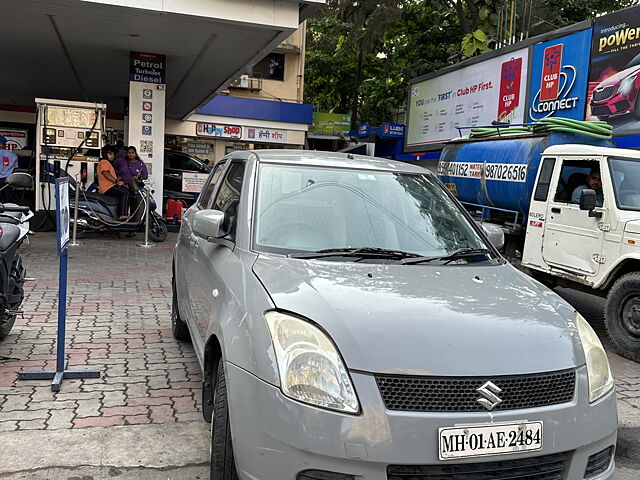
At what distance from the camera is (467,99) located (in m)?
17.3

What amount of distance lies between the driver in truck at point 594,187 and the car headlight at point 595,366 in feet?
14.0

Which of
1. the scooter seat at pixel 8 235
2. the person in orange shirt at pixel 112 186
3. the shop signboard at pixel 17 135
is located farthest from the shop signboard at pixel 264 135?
the scooter seat at pixel 8 235

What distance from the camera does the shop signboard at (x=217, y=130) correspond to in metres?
23.4

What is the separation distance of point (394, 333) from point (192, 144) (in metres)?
24.5

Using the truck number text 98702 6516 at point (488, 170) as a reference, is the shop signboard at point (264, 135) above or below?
above

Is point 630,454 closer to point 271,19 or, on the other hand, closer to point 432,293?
point 432,293

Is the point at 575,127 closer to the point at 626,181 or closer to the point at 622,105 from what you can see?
the point at 626,181

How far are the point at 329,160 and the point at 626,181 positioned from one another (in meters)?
4.19

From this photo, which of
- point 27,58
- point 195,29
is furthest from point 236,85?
point 195,29

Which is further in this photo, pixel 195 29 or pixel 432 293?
pixel 195 29

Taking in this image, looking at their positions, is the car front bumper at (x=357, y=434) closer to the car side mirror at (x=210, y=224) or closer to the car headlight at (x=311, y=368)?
the car headlight at (x=311, y=368)

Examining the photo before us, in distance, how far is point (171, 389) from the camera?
167 inches

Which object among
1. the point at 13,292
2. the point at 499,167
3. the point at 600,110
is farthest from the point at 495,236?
the point at 600,110

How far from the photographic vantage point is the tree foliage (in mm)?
17984
